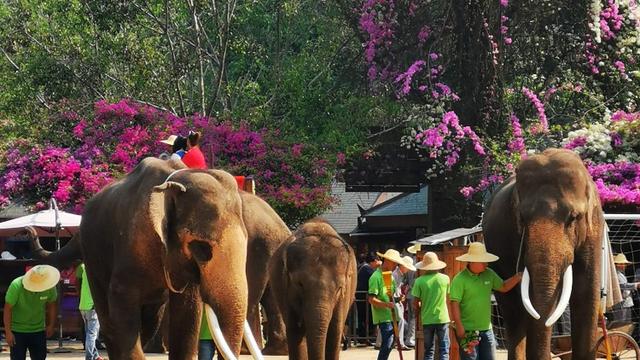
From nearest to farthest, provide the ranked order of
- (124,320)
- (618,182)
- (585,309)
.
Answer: (124,320) < (585,309) < (618,182)

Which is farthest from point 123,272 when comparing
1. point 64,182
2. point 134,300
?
point 64,182

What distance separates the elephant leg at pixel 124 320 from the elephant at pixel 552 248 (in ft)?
11.3

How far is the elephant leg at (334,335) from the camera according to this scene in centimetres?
1489

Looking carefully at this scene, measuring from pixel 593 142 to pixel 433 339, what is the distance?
8.17 metres

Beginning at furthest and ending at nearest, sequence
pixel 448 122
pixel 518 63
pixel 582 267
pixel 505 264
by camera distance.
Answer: pixel 518 63
pixel 448 122
pixel 505 264
pixel 582 267

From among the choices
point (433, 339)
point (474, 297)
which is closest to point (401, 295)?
point (433, 339)

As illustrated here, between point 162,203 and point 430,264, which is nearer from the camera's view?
point 162,203

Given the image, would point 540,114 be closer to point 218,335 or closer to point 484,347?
point 484,347

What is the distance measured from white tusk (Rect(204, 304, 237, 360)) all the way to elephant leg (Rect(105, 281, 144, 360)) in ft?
4.57

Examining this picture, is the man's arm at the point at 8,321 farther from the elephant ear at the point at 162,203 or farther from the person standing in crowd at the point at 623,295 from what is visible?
the person standing in crowd at the point at 623,295

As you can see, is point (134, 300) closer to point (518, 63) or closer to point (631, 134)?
point (631, 134)

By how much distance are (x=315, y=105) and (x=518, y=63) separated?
403 centimetres

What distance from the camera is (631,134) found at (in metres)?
23.9

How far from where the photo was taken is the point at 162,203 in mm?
11859
